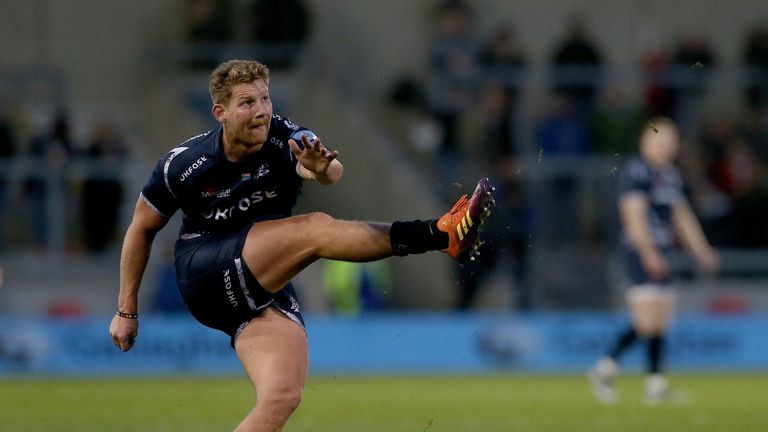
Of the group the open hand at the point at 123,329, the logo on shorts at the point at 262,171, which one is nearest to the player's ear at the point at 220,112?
the logo on shorts at the point at 262,171

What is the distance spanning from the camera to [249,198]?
831 cm

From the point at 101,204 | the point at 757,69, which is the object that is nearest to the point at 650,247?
the point at 101,204

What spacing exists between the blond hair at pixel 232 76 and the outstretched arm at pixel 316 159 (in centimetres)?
48

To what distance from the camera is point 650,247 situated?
586 inches

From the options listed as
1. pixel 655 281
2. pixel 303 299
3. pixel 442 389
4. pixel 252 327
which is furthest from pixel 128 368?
pixel 252 327

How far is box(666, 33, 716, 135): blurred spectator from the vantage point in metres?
22.6

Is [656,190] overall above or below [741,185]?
above

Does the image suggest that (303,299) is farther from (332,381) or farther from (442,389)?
(442,389)

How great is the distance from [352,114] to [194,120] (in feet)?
7.66

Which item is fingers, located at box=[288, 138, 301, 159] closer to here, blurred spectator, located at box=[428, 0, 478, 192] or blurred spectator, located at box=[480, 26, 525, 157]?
blurred spectator, located at box=[480, 26, 525, 157]

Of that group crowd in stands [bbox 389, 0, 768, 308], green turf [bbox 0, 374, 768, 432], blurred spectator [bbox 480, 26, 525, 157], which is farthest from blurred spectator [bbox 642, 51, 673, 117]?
green turf [bbox 0, 374, 768, 432]

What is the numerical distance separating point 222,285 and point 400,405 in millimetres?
6630

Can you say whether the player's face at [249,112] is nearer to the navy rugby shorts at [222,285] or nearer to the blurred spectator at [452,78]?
the navy rugby shorts at [222,285]

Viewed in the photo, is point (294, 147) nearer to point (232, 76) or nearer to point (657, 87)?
point (232, 76)
